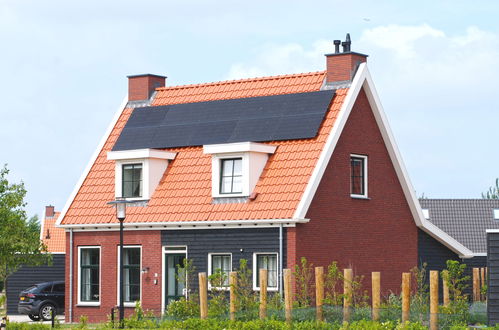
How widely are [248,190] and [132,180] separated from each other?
187 inches

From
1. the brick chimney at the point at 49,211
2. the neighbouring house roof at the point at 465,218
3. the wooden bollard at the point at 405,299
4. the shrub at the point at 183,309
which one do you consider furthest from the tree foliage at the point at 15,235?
the brick chimney at the point at 49,211

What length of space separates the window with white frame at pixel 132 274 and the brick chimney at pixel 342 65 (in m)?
8.16

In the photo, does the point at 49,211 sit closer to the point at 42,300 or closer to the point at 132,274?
the point at 42,300

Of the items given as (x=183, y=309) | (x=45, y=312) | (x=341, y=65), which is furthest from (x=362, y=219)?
(x=45, y=312)

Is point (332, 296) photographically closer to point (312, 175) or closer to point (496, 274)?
point (312, 175)

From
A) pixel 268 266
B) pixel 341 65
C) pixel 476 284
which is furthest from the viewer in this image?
pixel 476 284

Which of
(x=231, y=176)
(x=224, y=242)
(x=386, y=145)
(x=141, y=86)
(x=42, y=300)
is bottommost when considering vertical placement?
(x=42, y=300)

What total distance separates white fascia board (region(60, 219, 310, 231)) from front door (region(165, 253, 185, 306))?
3.08 ft

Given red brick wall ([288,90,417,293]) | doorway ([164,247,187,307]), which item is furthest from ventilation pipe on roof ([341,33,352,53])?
doorway ([164,247,187,307])

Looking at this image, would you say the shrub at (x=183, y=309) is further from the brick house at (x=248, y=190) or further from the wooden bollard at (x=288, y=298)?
the wooden bollard at (x=288, y=298)

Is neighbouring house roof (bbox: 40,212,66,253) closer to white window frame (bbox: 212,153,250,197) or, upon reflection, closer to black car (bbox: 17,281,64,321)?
black car (bbox: 17,281,64,321)

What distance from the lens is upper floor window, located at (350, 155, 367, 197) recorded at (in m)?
35.0

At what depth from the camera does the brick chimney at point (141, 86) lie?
39469 mm

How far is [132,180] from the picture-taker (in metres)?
36.3
